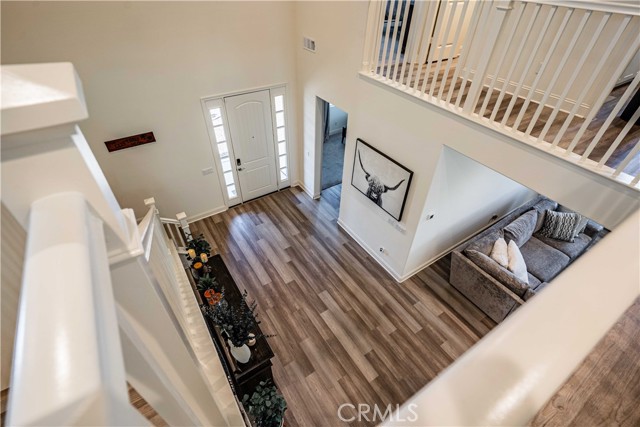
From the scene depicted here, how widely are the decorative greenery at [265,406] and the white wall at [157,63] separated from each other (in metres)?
3.55

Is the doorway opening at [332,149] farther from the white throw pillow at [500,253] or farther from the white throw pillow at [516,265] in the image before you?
the white throw pillow at [516,265]

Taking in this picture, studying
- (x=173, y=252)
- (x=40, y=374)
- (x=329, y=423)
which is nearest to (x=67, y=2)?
(x=173, y=252)

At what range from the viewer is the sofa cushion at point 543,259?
15.5ft

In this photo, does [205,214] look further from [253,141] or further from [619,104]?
[619,104]

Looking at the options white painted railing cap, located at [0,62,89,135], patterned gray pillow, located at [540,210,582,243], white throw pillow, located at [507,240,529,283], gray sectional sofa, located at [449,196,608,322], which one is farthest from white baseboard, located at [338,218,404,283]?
white painted railing cap, located at [0,62,89,135]

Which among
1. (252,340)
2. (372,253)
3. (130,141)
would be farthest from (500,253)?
(130,141)

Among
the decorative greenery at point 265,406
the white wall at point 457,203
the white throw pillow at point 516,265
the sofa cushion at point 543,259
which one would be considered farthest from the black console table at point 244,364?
the sofa cushion at point 543,259

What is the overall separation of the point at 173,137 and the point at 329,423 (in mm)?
4360

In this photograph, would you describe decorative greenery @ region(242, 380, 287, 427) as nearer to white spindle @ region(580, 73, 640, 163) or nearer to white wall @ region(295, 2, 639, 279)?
white wall @ region(295, 2, 639, 279)

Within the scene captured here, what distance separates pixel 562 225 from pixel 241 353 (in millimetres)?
5352

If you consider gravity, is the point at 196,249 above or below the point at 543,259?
above

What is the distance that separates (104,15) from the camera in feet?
11.4

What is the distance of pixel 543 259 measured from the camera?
4879 mm

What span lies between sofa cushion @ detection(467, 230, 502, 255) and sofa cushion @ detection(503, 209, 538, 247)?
27 cm
